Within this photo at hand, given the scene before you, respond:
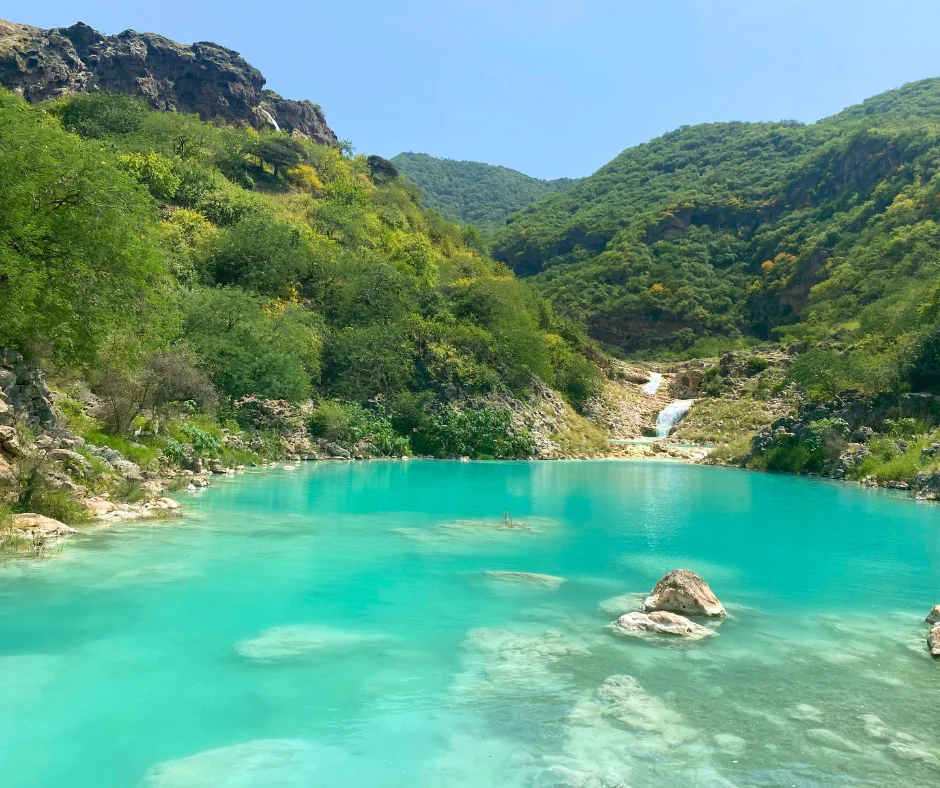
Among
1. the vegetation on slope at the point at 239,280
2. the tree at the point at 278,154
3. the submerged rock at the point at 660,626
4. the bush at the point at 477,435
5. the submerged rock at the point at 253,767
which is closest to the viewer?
the submerged rock at the point at 253,767

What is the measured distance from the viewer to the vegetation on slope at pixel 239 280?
15086 millimetres

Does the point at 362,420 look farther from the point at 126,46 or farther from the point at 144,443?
the point at 126,46

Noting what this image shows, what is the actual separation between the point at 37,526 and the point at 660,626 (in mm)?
10226

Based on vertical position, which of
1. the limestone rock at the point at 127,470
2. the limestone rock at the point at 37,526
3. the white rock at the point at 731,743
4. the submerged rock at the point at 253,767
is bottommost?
the submerged rock at the point at 253,767

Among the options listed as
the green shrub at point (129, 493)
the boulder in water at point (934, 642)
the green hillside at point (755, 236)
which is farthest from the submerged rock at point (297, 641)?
the green hillside at point (755, 236)

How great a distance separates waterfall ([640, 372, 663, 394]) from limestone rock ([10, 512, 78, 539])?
5613 cm

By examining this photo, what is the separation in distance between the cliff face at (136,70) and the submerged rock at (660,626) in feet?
270

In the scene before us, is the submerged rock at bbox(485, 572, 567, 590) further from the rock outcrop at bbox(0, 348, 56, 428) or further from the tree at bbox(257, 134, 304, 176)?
the tree at bbox(257, 134, 304, 176)

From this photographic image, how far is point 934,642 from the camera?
7.89 metres

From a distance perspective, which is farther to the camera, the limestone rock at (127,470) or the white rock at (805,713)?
the limestone rock at (127,470)

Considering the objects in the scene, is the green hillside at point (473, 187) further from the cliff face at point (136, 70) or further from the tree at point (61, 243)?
the tree at point (61, 243)

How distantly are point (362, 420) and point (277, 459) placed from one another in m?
6.56

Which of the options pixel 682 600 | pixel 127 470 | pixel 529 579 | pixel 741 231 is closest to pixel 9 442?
pixel 127 470

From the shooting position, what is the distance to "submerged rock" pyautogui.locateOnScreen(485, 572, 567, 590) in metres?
10.9
